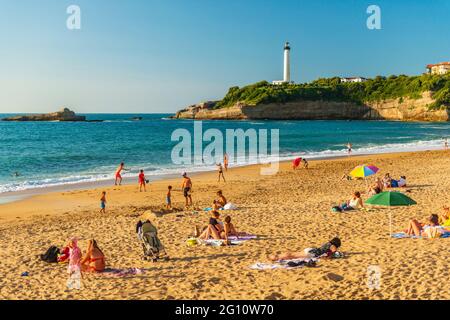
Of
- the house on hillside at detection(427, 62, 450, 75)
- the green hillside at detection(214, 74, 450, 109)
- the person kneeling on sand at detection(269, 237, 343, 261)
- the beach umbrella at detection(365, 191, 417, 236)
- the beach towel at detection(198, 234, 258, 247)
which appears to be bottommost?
the beach towel at detection(198, 234, 258, 247)

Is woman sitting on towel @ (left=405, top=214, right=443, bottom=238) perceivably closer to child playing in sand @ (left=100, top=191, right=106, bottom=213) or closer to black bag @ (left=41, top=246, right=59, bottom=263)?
black bag @ (left=41, top=246, right=59, bottom=263)

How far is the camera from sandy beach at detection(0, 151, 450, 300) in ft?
25.9

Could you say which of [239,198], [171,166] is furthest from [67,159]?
[239,198]

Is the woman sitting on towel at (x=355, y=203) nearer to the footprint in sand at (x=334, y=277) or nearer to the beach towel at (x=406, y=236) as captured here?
the beach towel at (x=406, y=236)

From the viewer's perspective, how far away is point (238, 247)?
10781 mm

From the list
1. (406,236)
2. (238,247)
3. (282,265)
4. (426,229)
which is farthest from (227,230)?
(426,229)

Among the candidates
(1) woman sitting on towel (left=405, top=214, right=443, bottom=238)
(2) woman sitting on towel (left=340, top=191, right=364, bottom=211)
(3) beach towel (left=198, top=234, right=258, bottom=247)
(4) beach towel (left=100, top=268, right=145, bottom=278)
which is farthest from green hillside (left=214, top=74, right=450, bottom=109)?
(4) beach towel (left=100, top=268, right=145, bottom=278)

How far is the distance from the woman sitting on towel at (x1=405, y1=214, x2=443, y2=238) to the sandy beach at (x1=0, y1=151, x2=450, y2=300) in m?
0.40

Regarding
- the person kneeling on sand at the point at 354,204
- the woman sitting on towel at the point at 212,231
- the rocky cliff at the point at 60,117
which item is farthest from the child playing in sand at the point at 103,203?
the rocky cliff at the point at 60,117

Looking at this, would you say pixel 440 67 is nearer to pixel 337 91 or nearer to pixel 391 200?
pixel 337 91

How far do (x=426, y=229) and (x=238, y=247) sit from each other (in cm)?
470

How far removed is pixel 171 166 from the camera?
33719 millimetres

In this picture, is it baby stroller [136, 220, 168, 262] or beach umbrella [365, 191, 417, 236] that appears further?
beach umbrella [365, 191, 417, 236]

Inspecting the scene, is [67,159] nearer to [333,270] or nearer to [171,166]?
[171,166]
